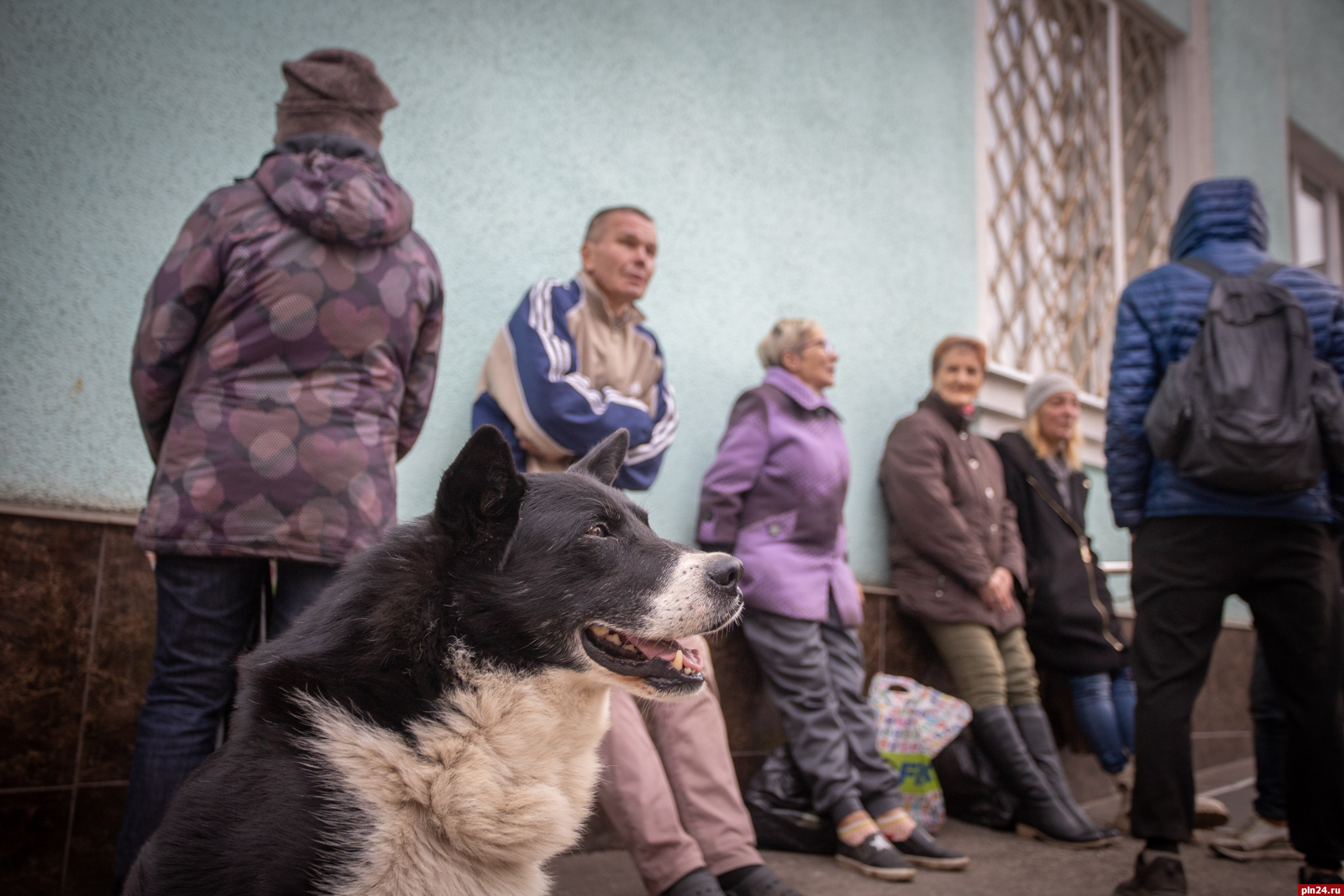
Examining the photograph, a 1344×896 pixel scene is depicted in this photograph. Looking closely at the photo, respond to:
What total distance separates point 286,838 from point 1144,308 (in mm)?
2954

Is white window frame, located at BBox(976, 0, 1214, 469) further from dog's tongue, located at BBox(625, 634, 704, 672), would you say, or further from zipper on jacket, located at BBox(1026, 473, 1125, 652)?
dog's tongue, located at BBox(625, 634, 704, 672)

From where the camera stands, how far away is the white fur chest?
4.77 ft

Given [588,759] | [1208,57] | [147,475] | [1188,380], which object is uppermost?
[1208,57]

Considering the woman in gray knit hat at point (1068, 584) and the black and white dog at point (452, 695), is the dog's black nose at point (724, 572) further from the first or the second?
the woman in gray knit hat at point (1068, 584)

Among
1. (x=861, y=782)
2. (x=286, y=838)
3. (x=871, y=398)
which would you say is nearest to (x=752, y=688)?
(x=861, y=782)

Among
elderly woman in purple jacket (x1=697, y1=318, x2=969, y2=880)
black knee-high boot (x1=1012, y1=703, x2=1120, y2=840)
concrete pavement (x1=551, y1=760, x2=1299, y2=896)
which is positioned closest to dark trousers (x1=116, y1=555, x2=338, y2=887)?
concrete pavement (x1=551, y1=760, x2=1299, y2=896)

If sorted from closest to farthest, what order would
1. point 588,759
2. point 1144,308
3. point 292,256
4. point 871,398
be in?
point 588,759 → point 292,256 → point 1144,308 → point 871,398

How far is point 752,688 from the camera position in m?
3.90

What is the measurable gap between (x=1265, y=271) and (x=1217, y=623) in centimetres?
118

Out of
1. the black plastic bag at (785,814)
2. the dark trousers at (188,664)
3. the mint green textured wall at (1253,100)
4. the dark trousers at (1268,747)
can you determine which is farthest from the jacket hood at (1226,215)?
the mint green textured wall at (1253,100)

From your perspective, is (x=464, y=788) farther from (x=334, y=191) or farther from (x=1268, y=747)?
(x=1268, y=747)

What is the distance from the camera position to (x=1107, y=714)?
4.29 metres

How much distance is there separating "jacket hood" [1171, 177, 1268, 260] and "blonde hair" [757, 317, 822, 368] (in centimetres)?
144

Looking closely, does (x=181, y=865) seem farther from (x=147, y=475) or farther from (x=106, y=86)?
(x=106, y=86)
